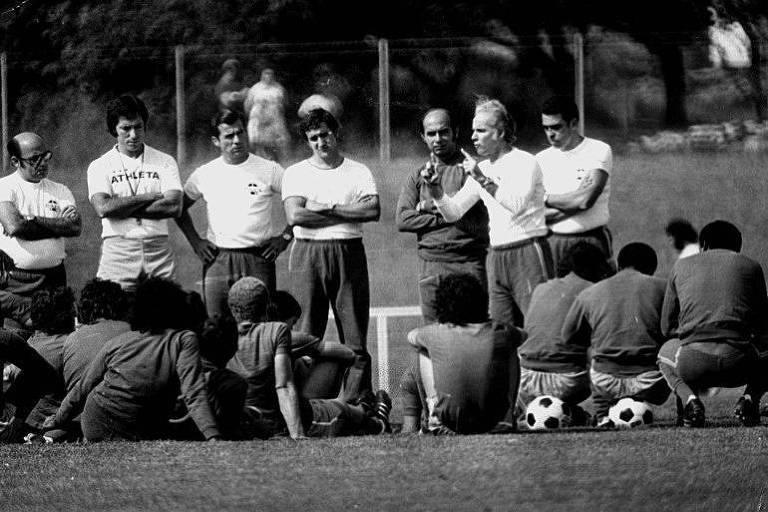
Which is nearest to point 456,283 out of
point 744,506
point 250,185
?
point 744,506

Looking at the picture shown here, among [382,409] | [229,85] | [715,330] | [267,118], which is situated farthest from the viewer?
[229,85]

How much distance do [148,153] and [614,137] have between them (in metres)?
6.46

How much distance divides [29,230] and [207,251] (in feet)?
4.28

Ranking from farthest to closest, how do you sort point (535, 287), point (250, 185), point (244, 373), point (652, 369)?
point (250, 185) → point (535, 287) → point (652, 369) → point (244, 373)

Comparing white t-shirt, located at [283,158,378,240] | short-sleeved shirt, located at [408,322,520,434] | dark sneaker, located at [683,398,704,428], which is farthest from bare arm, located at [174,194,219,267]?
dark sneaker, located at [683,398,704,428]

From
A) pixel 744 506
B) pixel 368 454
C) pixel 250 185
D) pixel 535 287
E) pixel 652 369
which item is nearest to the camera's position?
pixel 744 506

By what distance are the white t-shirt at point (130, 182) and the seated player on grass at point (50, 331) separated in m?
1.63

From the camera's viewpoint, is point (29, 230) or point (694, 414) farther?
point (29, 230)

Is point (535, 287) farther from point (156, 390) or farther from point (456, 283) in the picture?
point (156, 390)

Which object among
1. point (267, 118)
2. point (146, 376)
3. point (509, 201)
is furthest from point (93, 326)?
point (267, 118)

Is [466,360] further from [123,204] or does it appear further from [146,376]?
[123,204]

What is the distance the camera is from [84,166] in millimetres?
16547

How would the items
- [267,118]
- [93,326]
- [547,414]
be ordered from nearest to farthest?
[93,326] < [547,414] < [267,118]

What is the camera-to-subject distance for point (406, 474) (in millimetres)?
8195
